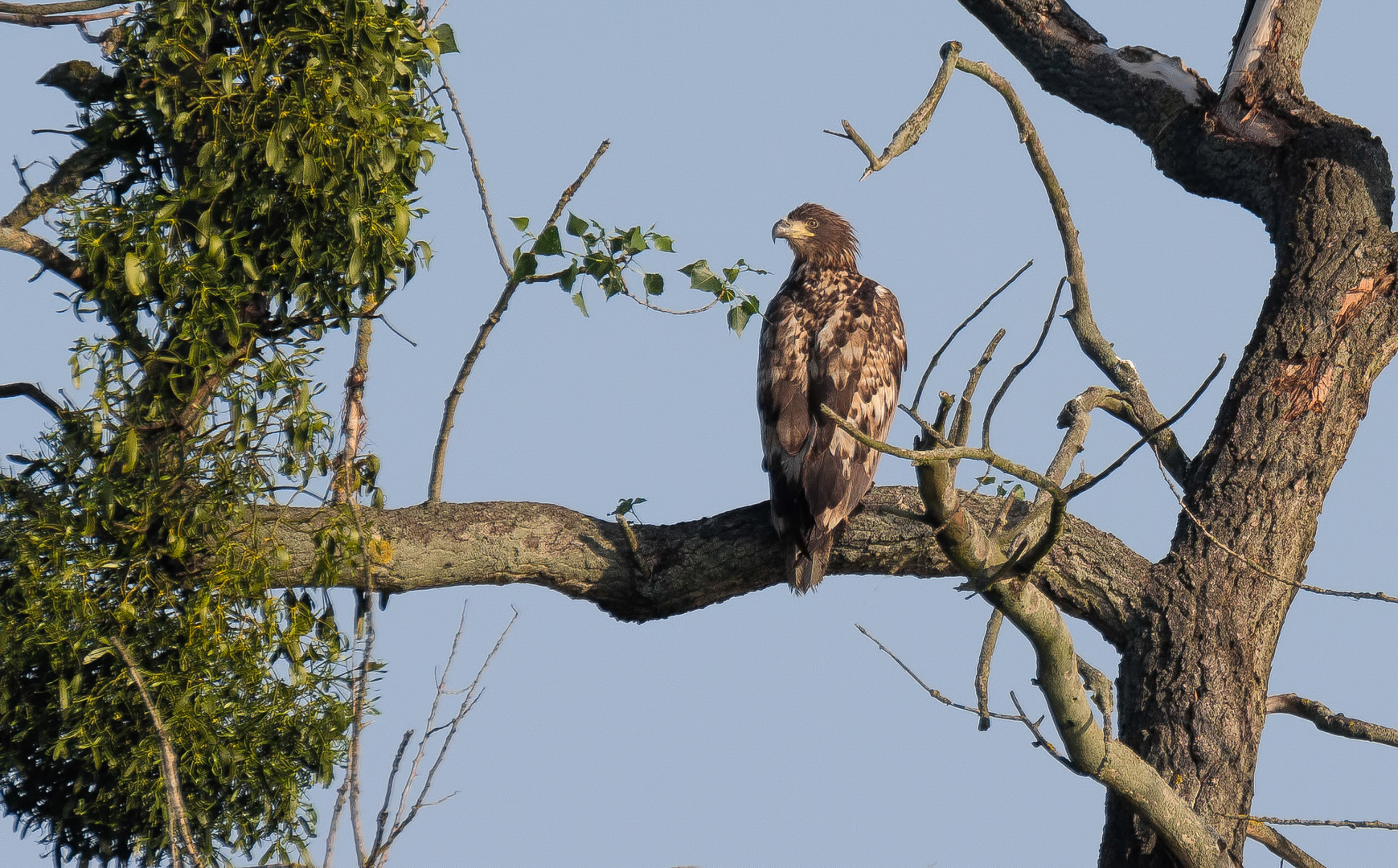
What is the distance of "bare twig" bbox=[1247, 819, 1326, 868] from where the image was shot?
14.7ft

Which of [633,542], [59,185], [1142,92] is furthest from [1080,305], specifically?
[59,185]

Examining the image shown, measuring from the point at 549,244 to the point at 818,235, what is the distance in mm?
2190

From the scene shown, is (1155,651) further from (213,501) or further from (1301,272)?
(213,501)

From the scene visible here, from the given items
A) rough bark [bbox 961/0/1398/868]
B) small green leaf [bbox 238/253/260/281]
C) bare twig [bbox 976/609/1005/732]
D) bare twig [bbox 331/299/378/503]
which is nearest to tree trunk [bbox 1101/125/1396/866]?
rough bark [bbox 961/0/1398/868]

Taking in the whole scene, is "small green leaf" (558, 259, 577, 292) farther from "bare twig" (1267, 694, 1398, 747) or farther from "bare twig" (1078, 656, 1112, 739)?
"bare twig" (1267, 694, 1398, 747)

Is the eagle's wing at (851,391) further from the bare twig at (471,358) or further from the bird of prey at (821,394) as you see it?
the bare twig at (471,358)

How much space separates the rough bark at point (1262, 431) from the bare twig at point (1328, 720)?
0.20m

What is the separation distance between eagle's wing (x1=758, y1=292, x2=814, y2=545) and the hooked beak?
509mm

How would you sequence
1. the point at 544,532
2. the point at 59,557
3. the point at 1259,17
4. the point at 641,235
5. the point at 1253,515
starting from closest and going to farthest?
the point at 59,557, the point at 641,235, the point at 544,532, the point at 1253,515, the point at 1259,17

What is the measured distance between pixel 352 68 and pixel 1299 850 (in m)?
3.77

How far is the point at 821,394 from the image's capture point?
4668mm

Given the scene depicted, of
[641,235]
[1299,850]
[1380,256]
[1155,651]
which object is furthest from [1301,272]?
[641,235]

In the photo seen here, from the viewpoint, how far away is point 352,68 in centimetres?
339

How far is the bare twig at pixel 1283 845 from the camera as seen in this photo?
14.7 feet
